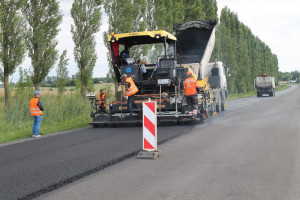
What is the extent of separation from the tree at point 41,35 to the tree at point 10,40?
116 centimetres

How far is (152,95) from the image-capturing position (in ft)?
42.6

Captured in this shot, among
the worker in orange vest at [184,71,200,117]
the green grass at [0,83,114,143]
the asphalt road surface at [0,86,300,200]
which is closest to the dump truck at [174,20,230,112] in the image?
the worker in orange vest at [184,71,200,117]

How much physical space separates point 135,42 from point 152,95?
206cm

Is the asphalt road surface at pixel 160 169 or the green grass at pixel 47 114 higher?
the green grass at pixel 47 114

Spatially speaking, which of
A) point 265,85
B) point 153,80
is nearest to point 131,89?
point 153,80

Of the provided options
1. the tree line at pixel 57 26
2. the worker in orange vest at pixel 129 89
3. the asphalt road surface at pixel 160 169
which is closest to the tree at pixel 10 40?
the tree line at pixel 57 26

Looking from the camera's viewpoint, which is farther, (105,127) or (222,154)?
(105,127)

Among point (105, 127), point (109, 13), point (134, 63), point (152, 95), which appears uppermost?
point (109, 13)

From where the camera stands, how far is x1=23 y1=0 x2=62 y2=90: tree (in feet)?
60.5

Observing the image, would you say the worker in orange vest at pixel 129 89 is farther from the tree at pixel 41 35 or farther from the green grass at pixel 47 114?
the tree at pixel 41 35

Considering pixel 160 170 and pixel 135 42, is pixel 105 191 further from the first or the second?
pixel 135 42

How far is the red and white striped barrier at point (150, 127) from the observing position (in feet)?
23.9

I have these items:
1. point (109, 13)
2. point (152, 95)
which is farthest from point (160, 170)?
point (109, 13)

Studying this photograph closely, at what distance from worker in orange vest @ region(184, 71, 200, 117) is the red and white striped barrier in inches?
204
